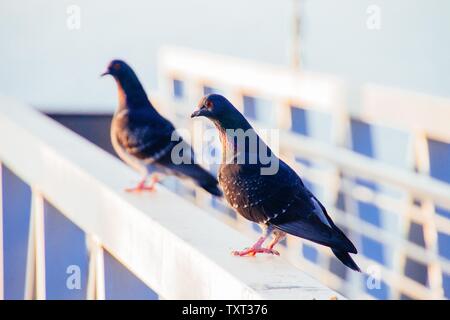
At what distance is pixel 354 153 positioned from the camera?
13.0ft

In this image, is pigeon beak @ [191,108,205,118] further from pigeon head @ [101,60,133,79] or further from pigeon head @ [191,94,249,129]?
pigeon head @ [101,60,133,79]

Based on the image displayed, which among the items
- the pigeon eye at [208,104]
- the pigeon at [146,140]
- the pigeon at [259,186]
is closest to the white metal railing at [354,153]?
the pigeon at [146,140]

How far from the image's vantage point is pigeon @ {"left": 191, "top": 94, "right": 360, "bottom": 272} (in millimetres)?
2486

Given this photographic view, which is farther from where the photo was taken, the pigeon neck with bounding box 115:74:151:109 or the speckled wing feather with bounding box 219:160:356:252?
the pigeon neck with bounding box 115:74:151:109

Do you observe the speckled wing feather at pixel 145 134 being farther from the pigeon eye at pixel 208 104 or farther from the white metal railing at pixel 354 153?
the pigeon eye at pixel 208 104

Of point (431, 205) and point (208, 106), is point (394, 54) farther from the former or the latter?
point (208, 106)

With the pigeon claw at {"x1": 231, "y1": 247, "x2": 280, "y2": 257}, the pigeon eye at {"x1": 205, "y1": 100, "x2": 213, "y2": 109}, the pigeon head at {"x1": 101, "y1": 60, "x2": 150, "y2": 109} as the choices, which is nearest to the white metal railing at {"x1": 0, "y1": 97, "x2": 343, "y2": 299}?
the pigeon claw at {"x1": 231, "y1": 247, "x2": 280, "y2": 257}

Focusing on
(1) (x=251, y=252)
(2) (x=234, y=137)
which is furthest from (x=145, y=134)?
(1) (x=251, y=252)

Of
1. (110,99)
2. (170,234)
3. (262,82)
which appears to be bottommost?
(110,99)

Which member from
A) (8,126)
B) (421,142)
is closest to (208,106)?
(8,126)

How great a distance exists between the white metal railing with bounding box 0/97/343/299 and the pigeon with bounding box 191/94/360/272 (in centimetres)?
13

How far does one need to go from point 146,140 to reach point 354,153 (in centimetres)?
80

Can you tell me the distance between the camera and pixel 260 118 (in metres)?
5.55

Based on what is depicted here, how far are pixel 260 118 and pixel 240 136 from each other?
9.74ft
